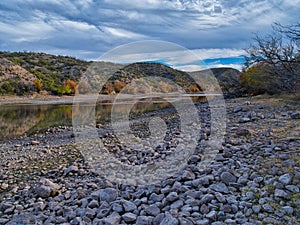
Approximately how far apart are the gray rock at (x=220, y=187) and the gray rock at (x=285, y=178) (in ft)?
2.73

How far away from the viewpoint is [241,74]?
99.7 ft

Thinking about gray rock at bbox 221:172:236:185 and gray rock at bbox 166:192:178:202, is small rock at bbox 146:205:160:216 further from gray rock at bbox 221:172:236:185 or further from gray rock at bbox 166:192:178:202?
gray rock at bbox 221:172:236:185

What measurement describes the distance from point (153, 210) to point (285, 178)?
6.70 feet

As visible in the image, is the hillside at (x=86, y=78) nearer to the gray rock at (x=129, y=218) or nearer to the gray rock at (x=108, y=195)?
the gray rock at (x=108, y=195)

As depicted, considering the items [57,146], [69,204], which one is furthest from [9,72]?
[69,204]

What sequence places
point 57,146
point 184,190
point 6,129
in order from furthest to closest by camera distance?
1. point 6,129
2. point 57,146
3. point 184,190

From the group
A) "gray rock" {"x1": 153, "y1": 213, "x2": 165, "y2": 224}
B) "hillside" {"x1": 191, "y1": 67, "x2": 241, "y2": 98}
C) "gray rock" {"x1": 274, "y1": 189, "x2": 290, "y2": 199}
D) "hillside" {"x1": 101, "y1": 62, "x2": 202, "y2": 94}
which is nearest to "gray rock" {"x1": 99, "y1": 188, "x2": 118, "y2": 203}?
"gray rock" {"x1": 153, "y1": 213, "x2": 165, "y2": 224}

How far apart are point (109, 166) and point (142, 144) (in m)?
1.95

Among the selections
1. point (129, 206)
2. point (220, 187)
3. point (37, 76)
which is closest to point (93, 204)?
point (129, 206)

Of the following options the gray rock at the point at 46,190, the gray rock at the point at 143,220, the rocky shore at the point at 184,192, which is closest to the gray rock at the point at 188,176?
the rocky shore at the point at 184,192

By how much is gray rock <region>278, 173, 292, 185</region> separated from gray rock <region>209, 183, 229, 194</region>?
832mm

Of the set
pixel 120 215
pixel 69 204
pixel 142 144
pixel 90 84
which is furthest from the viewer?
pixel 90 84

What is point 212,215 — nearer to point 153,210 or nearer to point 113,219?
point 153,210

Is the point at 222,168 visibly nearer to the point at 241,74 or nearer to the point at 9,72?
the point at 241,74
